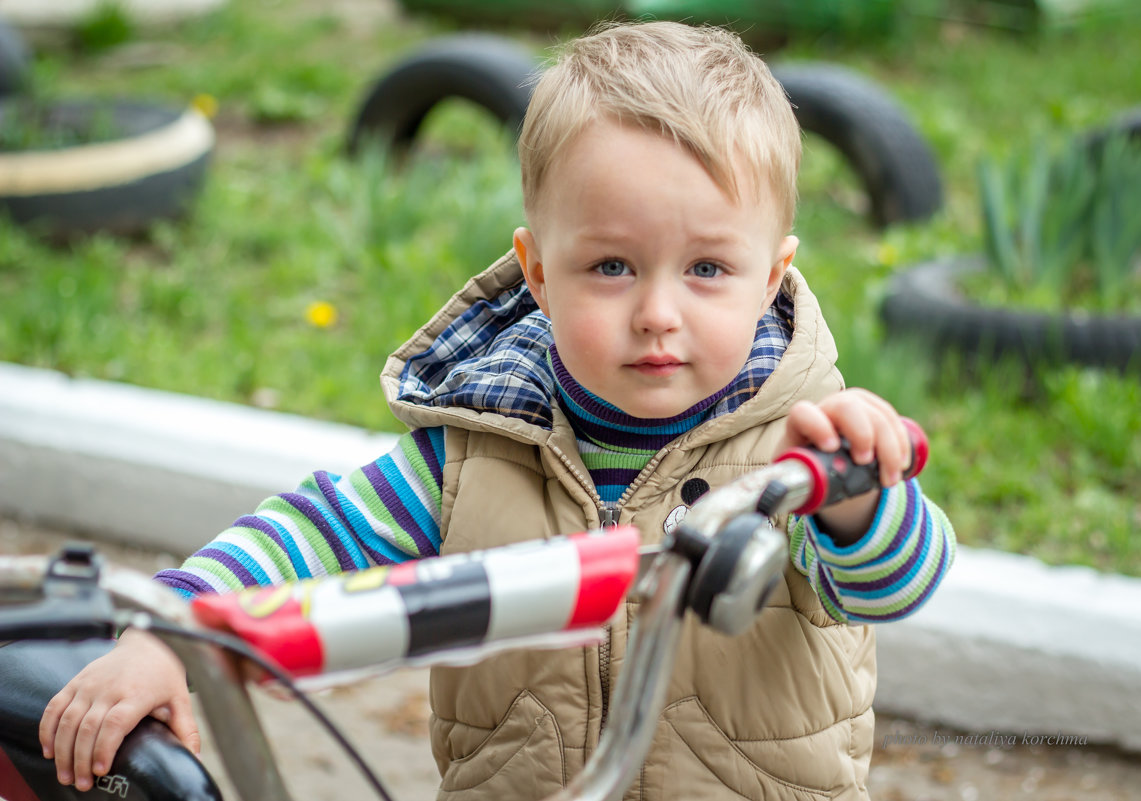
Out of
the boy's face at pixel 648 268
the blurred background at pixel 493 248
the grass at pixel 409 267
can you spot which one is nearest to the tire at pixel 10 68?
the blurred background at pixel 493 248

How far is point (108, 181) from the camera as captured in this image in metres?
4.39

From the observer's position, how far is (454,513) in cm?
138

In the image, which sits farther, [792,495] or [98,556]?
[792,495]

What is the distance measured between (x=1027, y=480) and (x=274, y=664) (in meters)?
2.39

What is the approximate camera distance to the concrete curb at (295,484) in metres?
2.40

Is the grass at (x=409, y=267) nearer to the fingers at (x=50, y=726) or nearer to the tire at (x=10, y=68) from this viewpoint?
the tire at (x=10, y=68)

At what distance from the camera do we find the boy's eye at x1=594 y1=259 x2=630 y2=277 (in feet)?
4.18

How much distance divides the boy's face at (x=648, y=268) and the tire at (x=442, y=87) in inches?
143

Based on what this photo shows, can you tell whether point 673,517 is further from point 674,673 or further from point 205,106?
point 205,106

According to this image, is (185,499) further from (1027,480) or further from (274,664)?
(274,664)

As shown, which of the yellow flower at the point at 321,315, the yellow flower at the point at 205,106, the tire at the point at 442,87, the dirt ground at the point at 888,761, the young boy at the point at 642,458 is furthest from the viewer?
the yellow flower at the point at 205,106

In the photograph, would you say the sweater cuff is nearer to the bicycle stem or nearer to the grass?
the bicycle stem

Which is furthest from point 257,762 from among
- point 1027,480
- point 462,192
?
point 462,192

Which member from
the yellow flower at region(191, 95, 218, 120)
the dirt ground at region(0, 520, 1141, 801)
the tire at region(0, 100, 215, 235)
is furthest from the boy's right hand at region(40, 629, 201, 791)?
the yellow flower at region(191, 95, 218, 120)
